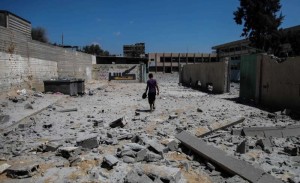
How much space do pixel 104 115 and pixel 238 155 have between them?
18.6ft

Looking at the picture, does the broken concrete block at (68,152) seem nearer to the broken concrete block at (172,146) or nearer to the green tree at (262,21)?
the broken concrete block at (172,146)

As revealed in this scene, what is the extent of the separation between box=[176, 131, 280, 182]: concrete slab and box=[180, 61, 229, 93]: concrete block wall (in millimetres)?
13318

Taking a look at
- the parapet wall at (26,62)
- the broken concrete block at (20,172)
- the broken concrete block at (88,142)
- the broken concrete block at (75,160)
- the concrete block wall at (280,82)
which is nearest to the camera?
the broken concrete block at (20,172)

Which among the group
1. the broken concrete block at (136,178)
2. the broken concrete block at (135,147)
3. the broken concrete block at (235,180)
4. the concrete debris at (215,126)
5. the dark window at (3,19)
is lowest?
the broken concrete block at (235,180)

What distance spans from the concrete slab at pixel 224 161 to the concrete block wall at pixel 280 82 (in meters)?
5.85

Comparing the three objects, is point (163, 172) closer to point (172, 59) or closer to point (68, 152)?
point (68, 152)

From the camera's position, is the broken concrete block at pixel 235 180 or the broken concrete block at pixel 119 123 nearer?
the broken concrete block at pixel 235 180

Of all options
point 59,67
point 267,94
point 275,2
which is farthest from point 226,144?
point 275,2

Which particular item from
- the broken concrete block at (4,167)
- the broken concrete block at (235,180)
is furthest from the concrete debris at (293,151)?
the broken concrete block at (4,167)

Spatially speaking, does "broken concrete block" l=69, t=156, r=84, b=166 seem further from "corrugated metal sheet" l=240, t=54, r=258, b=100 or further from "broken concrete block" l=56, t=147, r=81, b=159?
"corrugated metal sheet" l=240, t=54, r=258, b=100

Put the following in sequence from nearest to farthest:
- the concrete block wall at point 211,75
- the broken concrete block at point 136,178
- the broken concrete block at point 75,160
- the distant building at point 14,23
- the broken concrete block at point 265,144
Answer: the broken concrete block at point 136,178
the broken concrete block at point 75,160
the broken concrete block at point 265,144
the distant building at point 14,23
the concrete block wall at point 211,75

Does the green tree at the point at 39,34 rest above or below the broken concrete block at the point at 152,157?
above

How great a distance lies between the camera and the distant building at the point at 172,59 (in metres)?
81.3

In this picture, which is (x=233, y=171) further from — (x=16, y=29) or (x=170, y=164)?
(x=16, y=29)
